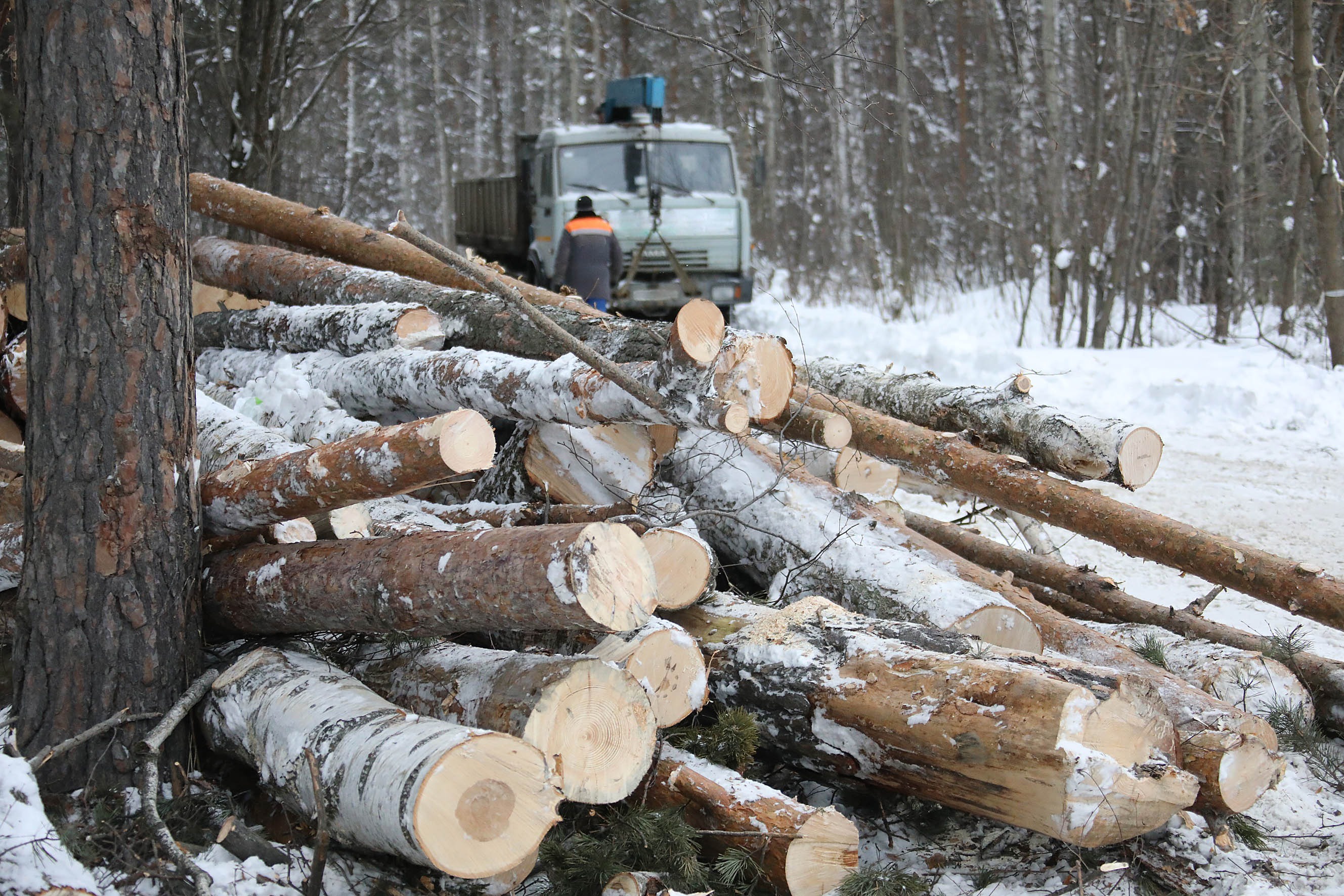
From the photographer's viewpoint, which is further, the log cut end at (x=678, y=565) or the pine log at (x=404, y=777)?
the log cut end at (x=678, y=565)

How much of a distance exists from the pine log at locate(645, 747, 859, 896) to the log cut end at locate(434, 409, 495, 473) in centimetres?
107

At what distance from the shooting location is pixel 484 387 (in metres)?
3.88

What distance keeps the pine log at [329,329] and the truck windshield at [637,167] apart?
7.41 metres

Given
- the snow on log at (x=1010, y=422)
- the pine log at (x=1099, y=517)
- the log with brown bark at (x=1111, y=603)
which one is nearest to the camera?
the log with brown bark at (x=1111, y=603)

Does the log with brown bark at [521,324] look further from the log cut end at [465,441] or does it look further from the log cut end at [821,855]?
the log cut end at [821,855]

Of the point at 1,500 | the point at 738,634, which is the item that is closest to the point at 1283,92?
the point at 738,634

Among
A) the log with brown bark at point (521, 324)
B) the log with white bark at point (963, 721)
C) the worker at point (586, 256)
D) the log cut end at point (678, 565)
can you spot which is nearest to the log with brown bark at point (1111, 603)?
the log with white bark at point (963, 721)

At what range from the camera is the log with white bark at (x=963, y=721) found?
2.50 m

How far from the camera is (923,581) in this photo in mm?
3773

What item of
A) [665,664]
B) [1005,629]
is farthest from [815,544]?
[665,664]

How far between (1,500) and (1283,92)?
16.9 metres

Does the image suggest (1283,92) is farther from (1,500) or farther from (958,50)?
(1,500)

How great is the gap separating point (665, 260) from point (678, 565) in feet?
32.1

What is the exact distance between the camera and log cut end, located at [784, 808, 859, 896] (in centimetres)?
259
